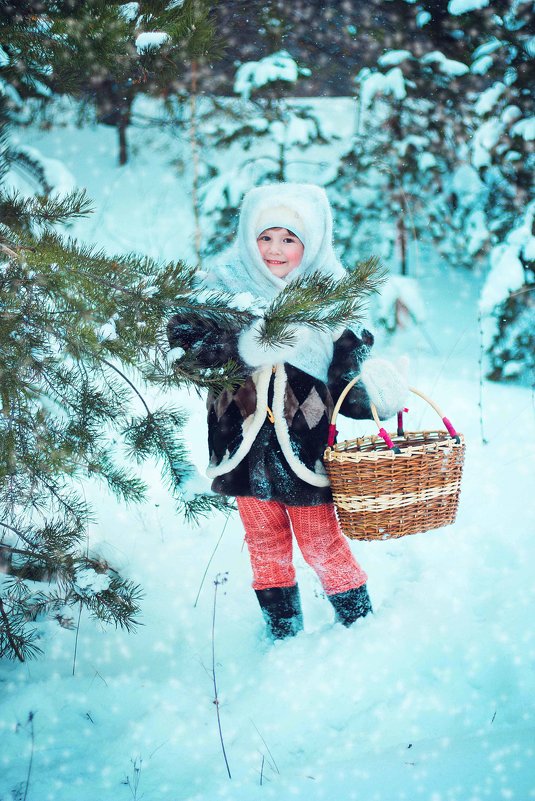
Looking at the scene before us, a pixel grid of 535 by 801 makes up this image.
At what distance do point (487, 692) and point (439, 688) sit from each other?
15cm

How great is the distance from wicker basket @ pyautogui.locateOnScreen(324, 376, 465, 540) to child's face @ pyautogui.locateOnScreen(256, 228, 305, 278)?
2.14ft

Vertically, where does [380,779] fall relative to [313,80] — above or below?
below

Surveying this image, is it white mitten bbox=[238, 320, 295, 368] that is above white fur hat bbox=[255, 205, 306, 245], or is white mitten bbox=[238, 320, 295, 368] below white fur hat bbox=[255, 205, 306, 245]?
below

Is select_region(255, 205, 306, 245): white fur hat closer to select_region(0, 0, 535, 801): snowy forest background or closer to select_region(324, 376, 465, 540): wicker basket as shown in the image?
select_region(0, 0, 535, 801): snowy forest background

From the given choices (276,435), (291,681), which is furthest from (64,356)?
(291,681)

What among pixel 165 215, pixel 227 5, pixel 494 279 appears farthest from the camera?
pixel 165 215

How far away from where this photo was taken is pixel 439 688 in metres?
2.00

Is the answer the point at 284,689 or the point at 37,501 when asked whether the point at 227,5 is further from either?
the point at 284,689

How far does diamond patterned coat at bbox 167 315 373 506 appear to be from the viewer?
80.5 inches

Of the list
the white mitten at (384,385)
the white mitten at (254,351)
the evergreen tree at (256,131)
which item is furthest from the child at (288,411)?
the evergreen tree at (256,131)

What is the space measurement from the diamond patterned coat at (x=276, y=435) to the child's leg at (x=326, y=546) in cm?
10

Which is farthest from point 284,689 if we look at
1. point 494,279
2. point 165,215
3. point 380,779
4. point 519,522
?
point 165,215

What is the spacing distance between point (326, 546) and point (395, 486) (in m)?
0.51

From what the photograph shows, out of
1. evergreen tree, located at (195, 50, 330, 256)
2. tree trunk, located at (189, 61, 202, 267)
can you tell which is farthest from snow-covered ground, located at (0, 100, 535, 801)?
evergreen tree, located at (195, 50, 330, 256)
